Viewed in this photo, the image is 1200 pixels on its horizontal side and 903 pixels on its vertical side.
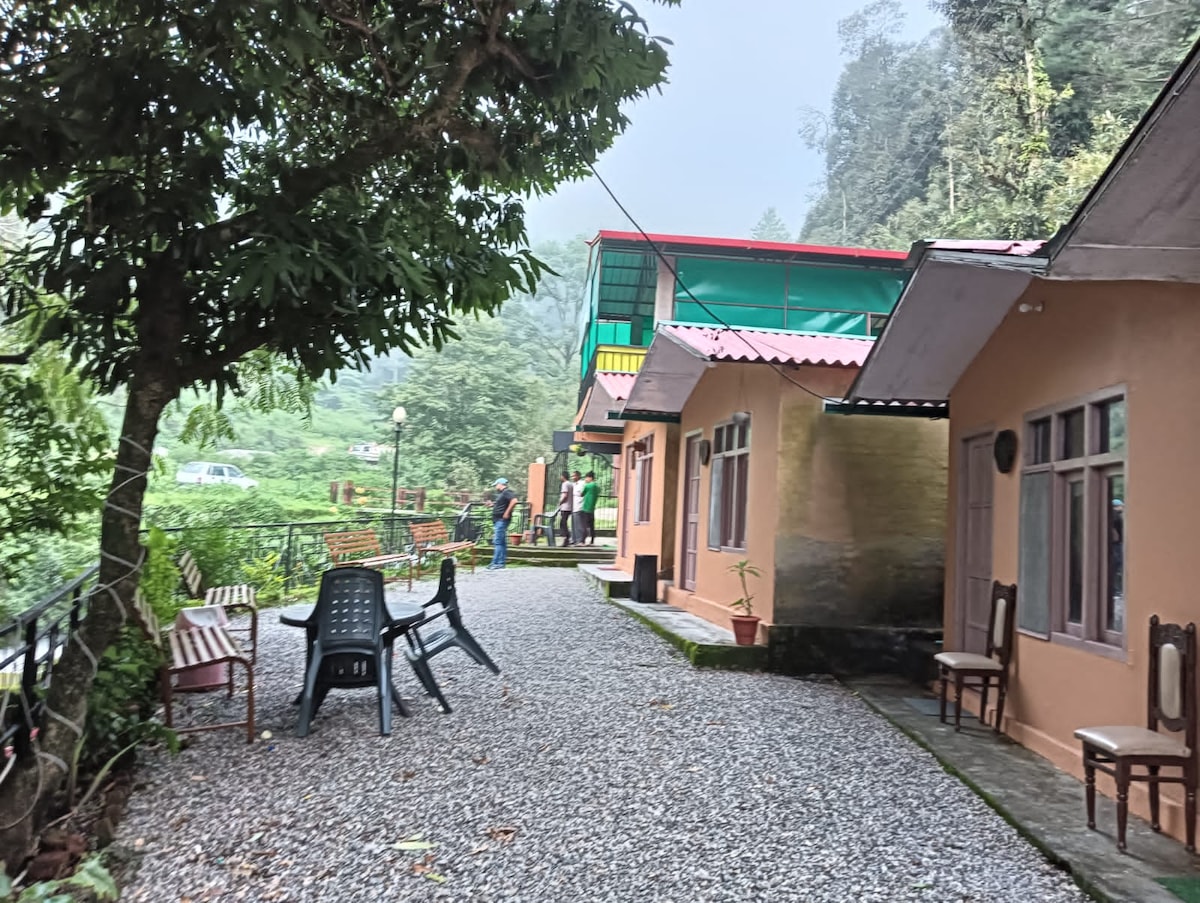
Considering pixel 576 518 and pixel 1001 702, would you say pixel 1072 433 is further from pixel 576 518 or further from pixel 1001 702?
pixel 576 518

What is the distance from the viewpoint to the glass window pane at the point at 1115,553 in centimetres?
445

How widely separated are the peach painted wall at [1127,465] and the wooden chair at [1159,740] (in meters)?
0.09

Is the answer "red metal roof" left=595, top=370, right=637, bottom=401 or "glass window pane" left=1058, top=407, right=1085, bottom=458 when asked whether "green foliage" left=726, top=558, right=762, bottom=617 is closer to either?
"glass window pane" left=1058, top=407, right=1085, bottom=458

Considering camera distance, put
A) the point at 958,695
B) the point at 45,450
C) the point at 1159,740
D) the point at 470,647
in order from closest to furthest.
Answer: the point at 1159,740 < the point at 45,450 < the point at 958,695 < the point at 470,647

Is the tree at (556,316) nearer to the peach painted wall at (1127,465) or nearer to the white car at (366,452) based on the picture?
the white car at (366,452)

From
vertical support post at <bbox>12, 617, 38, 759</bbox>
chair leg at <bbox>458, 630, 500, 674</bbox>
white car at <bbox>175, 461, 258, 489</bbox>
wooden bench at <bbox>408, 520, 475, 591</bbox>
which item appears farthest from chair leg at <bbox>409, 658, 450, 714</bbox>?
white car at <bbox>175, 461, 258, 489</bbox>

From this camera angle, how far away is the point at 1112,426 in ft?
14.9

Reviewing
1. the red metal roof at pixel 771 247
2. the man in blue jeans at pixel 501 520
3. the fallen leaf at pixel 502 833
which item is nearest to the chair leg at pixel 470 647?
the fallen leaf at pixel 502 833

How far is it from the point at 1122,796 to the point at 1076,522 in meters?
1.83

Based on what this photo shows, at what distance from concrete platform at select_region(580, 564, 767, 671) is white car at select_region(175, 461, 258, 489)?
31.1 metres

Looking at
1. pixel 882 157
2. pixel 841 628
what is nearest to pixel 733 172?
pixel 882 157

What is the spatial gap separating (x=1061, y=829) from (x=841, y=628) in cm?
365

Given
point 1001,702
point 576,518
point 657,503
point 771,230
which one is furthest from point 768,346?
point 771,230

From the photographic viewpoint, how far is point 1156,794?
3742 mm
